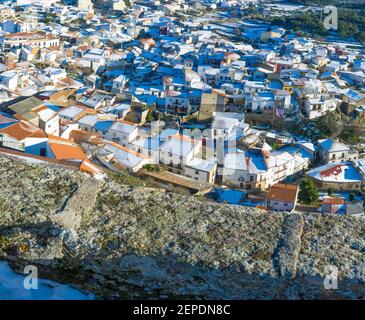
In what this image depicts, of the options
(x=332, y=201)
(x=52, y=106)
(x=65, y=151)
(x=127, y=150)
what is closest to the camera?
(x=65, y=151)

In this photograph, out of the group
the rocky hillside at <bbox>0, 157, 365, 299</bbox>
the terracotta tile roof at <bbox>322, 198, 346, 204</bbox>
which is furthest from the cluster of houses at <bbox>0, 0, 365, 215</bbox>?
the rocky hillside at <bbox>0, 157, 365, 299</bbox>

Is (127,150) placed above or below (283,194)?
above

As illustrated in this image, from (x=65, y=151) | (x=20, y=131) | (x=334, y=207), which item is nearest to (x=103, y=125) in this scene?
(x=20, y=131)

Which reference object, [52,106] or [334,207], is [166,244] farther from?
[52,106]

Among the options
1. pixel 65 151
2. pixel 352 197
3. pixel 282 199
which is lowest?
pixel 352 197

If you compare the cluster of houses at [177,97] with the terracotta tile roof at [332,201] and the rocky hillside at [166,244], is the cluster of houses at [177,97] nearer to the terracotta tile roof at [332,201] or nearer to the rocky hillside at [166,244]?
the terracotta tile roof at [332,201]

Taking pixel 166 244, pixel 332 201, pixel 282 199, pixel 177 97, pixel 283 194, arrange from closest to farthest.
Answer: pixel 166 244 → pixel 282 199 → pixel 283 194 → pixel 332 201 → pixel 177 97

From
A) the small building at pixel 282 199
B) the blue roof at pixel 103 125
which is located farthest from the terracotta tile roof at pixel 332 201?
the blue roof at pixel 103 125

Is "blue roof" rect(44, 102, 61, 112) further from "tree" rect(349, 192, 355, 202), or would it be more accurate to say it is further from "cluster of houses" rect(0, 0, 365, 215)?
"tree" rect(349, 192, 355, 202)
